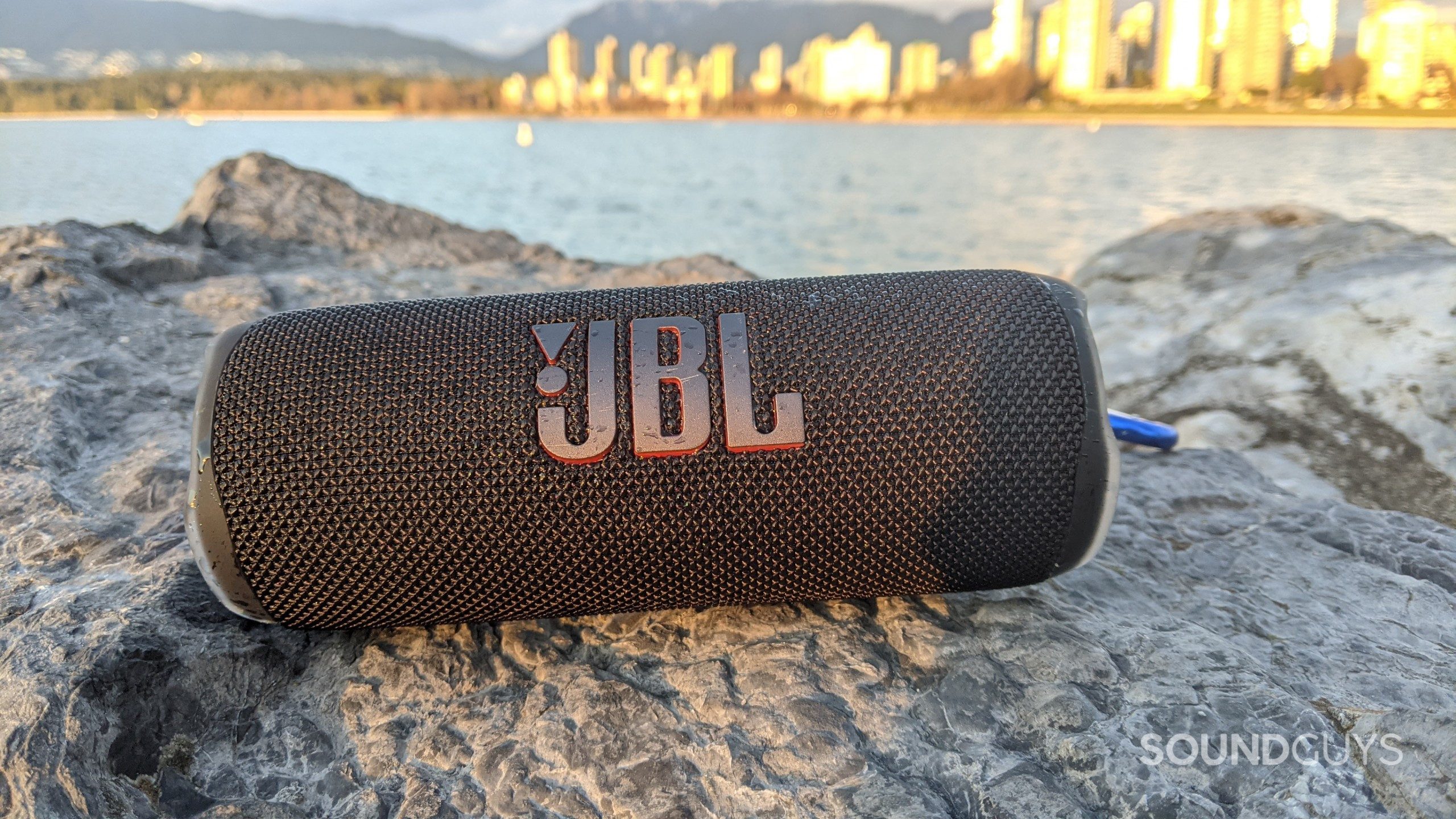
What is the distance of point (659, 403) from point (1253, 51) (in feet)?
28.4

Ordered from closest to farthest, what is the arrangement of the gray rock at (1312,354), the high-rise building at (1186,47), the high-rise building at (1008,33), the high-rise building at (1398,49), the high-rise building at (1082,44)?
the gray rock at (1312,354) → the high-rise building at (1398,49) → the high-rise building at (1186,47) → the high-rise building at (1082,44) → the high-rise building at (1008,33)

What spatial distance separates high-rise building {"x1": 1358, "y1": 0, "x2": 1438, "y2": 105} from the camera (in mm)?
3723

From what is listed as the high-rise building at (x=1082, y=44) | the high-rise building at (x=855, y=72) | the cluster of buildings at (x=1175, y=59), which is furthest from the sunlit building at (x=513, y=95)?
the high-rise building at (x=1082, y=44)

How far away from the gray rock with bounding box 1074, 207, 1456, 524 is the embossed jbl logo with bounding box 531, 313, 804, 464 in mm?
1141

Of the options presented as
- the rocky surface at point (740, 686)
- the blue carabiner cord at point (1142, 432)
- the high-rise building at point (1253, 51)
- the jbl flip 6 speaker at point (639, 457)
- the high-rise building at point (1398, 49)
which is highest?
the high-rise building at point (1253, 51)

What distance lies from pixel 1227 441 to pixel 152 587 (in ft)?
5.57

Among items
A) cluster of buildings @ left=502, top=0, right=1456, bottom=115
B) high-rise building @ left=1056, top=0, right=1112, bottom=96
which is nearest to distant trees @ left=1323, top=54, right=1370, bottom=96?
cluster of buildings @ left=502, top=0, right=1456, bottom=115

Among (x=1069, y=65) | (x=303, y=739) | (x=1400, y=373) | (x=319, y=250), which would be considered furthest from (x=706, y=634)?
(x=1069, y=65)

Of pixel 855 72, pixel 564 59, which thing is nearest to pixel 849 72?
pixel 855 72

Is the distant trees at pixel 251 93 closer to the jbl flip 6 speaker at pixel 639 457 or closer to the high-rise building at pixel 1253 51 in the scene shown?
the high-rise building at pixel 1253 51

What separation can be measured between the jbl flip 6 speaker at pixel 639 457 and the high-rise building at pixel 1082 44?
56.6ft

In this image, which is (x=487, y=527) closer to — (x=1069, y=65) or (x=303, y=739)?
(x=303, y=739)

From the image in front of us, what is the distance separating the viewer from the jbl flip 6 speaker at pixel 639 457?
0.76 meters

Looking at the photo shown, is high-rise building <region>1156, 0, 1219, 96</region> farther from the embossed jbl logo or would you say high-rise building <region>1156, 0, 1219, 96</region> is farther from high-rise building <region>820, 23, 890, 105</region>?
high-rise building <region>820, 23, 890, 105</region>
